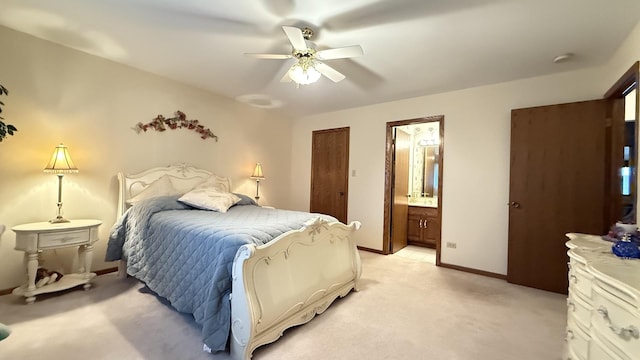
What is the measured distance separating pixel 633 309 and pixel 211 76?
379 centimetres

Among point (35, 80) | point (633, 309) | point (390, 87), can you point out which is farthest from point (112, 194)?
point (633, 309)

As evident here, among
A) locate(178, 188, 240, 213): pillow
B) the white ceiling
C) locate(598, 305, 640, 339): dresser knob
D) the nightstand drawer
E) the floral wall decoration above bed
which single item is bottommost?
the nightstand drawer

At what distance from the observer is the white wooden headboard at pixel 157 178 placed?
2.93 metres

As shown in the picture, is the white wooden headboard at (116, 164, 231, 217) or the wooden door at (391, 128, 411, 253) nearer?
the white wooden headboard at (116, 164, 231, 217)

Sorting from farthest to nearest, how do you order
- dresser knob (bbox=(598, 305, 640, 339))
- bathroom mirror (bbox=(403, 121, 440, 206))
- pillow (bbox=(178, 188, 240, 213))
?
bathroom mirror (bbox=(403, 121, 440, 206))
pillow (bbox=(178, 188, 240, 213))
dresser knob (bbox=(598, 305, 640, 339))

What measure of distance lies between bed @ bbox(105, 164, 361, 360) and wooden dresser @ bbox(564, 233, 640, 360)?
160 centimetres

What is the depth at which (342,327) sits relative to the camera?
2.03 m

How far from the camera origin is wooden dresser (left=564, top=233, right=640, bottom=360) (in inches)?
36.8

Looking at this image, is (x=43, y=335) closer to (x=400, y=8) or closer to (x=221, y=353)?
(x=221, y=353)

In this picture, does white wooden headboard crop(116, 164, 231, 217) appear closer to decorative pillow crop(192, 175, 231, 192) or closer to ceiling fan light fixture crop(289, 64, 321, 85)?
decorative pillow crop(192, 175, 231, 192)

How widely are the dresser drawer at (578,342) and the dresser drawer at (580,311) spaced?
0.04m

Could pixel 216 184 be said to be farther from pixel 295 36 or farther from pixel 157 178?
pixel 295 36

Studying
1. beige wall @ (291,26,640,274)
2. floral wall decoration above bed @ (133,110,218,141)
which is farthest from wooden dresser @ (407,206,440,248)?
floral wall decoration above bed @ (133,110,218,141)

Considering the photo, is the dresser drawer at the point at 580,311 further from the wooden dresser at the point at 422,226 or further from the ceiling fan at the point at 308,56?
the wooden dresser at the point at 422,226
